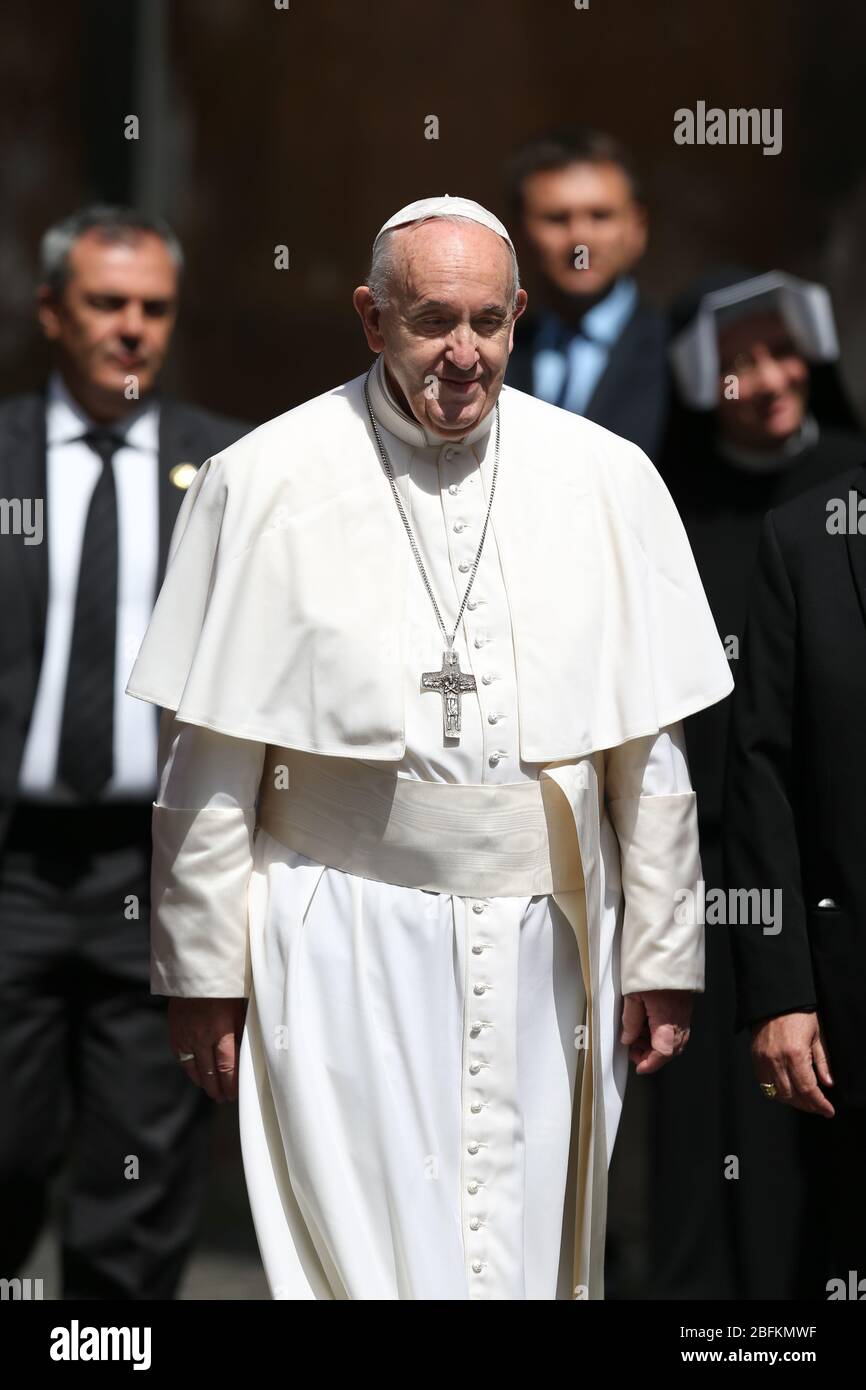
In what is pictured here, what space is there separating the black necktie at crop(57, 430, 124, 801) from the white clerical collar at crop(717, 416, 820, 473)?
135 cm

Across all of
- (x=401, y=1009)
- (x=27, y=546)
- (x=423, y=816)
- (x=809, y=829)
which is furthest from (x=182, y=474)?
(x=809, y=829)

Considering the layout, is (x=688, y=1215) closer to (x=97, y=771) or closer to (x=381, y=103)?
(x=97, y=771)

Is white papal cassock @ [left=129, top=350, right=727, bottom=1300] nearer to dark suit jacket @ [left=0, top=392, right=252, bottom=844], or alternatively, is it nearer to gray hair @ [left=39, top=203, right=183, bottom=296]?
dark suit jacket @ [left=0, top=392, right=252, bottom=844]

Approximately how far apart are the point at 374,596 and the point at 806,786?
83cm

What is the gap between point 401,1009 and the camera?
13.0ft

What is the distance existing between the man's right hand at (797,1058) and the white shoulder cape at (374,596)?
57 centimetres

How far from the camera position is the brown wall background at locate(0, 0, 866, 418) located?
5.86 meters

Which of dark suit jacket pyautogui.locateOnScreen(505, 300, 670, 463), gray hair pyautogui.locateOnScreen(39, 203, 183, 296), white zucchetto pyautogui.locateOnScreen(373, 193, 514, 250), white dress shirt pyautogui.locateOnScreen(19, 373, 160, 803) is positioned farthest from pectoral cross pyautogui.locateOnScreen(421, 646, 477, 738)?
gray hair pyautogui.locateOnScreen(39, 203, 183, 296)

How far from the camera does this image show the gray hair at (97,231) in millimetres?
5125

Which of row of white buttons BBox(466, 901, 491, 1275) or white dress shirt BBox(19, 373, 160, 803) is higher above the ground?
white dress shirt BBox(19, 373, 160, 803)

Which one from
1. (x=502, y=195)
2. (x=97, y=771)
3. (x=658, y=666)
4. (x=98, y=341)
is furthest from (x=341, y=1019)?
(x=502, y=195)

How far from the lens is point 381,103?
592 cm

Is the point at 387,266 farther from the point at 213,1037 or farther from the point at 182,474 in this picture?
the point at 213,1037

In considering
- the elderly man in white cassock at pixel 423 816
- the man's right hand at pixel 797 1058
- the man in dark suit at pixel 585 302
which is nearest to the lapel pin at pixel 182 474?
the man in dark suit at pixel 585 302
